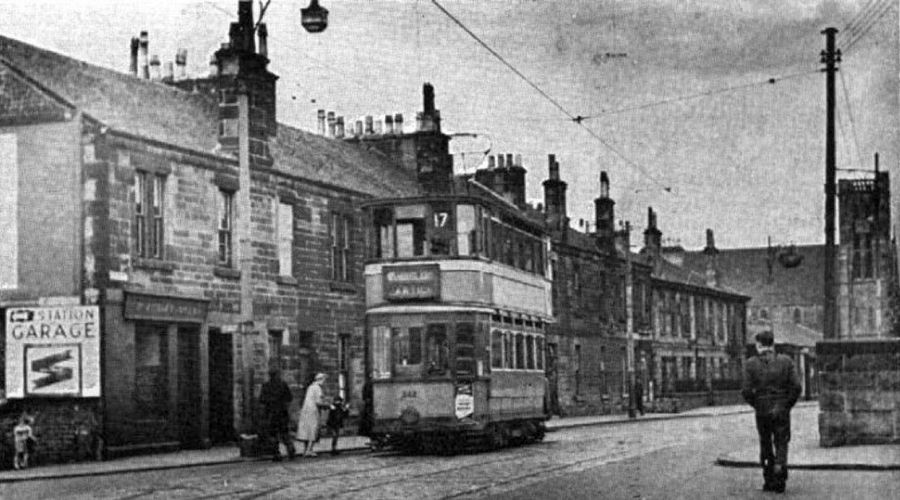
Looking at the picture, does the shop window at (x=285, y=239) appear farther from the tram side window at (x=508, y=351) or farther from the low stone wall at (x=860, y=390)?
the low stone wall at (x=860, y=390)

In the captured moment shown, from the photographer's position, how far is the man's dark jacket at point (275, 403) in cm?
2330

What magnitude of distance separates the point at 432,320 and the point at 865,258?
56178 millimetres

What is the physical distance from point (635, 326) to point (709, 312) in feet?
44.3

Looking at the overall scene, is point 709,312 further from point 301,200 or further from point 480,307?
point 480,307

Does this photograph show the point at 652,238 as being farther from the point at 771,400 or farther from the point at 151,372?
the point at 771,400

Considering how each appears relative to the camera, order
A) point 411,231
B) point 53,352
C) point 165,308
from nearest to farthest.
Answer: point 411,231, point 53,352, point 165,308

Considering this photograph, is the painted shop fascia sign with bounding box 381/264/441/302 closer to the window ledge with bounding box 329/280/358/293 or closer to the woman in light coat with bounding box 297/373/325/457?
the woman in light coat with bounding box 297/373/325/457

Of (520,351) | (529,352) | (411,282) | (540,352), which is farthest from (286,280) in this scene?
(411,282)

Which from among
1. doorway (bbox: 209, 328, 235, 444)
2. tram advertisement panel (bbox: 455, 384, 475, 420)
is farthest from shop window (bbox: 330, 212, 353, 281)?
tram advertisement panel (bbox: 455, 384, 475, 420)

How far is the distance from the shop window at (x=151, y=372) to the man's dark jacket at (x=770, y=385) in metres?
14.1

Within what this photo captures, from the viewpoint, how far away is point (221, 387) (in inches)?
1126

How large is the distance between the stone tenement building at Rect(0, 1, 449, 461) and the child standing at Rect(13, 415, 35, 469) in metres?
1.38

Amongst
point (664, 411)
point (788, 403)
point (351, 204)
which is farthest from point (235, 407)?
point (664, 411)

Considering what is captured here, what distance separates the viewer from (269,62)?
1205 inches
